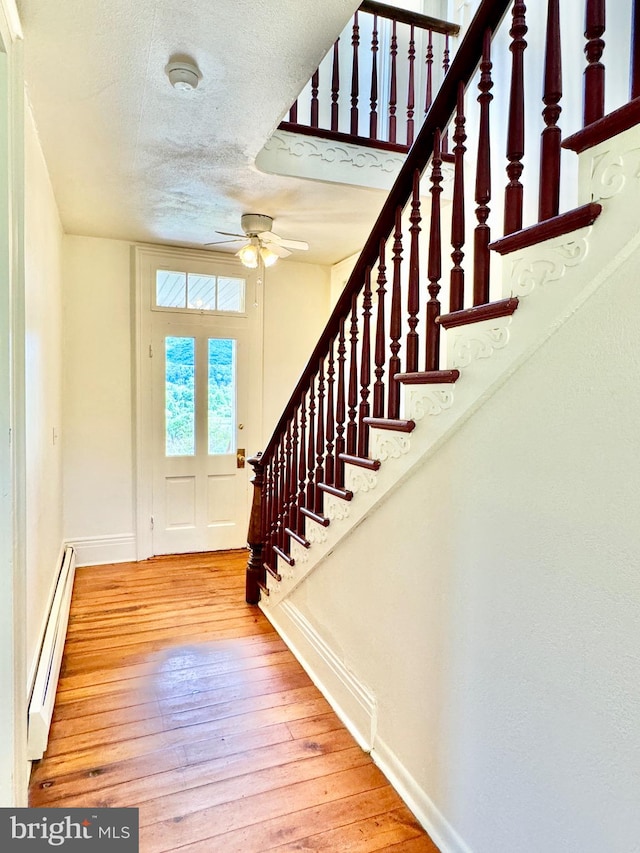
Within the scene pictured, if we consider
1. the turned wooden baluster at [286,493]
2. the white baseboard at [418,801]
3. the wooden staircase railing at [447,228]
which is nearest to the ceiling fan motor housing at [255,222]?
the wooden staircase railing at [447,228]

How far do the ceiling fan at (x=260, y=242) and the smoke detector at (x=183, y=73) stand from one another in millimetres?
1178

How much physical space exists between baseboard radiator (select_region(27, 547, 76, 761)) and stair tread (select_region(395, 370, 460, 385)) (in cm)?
174

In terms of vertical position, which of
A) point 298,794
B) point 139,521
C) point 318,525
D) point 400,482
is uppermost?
point 400,482

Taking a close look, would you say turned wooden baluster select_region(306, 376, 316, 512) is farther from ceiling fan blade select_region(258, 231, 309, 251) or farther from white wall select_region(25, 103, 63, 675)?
white wall select_region(25, 103, 63, 675)

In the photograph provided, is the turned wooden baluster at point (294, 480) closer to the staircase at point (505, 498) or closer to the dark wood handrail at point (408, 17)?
the staircase at point (505, 498)

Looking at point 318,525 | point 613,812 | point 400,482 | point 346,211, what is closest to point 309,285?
point 346,211

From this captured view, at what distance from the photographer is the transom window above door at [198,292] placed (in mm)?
3918

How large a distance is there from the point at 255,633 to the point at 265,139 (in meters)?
2.49

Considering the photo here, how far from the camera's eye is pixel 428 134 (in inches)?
58.7

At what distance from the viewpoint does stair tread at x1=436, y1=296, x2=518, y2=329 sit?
1.17 m

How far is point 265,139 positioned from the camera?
221 cm

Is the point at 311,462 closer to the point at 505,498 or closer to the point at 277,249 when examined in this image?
the point at 505,498

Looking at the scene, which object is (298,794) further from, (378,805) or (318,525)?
(318,525)

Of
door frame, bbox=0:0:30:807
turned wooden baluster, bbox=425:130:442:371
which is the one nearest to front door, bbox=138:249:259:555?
door frame, bbox=0:0:30:807
